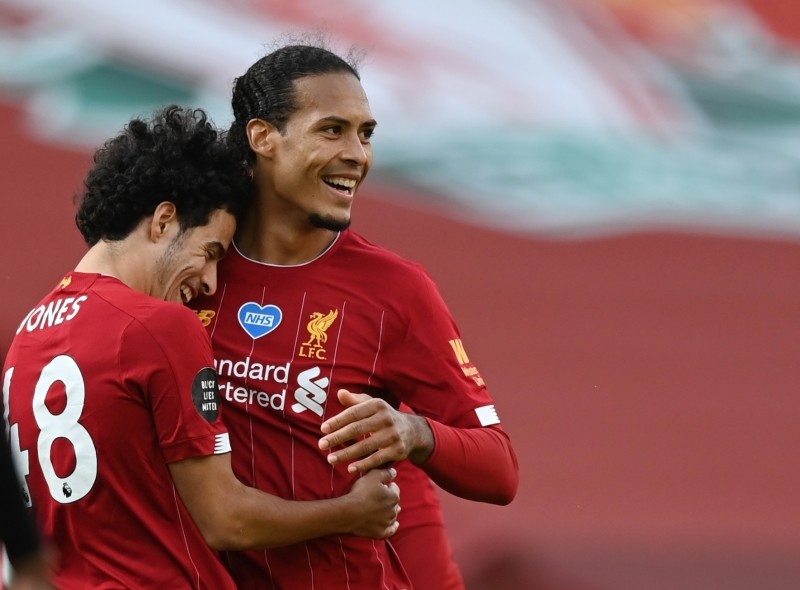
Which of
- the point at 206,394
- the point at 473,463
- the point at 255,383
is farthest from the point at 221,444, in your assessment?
the point at 473,463

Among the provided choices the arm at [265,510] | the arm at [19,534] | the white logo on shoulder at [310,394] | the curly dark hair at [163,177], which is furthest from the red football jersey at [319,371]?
the arm at [19,534]

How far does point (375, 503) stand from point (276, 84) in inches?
39.4

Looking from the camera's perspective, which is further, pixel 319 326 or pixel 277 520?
pixel 319 326

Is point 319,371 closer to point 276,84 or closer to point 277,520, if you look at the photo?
point 277,520

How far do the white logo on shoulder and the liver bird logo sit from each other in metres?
0.08

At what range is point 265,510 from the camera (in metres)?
2.58

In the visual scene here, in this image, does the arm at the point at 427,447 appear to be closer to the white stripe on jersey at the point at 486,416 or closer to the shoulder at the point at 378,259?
the white stripe on jersey at the point at 486,416

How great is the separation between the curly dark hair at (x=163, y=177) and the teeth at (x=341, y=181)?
0.62 ft

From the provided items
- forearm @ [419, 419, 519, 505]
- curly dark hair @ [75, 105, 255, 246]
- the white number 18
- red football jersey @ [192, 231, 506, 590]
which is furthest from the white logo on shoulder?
the white number 18

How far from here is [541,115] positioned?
19.0ft

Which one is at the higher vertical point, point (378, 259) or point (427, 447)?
point (378, 259)

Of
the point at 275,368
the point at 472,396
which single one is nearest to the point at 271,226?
the point at 275,368

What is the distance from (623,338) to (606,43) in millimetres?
1303

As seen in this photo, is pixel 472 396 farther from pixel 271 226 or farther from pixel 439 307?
pixel 271 226
